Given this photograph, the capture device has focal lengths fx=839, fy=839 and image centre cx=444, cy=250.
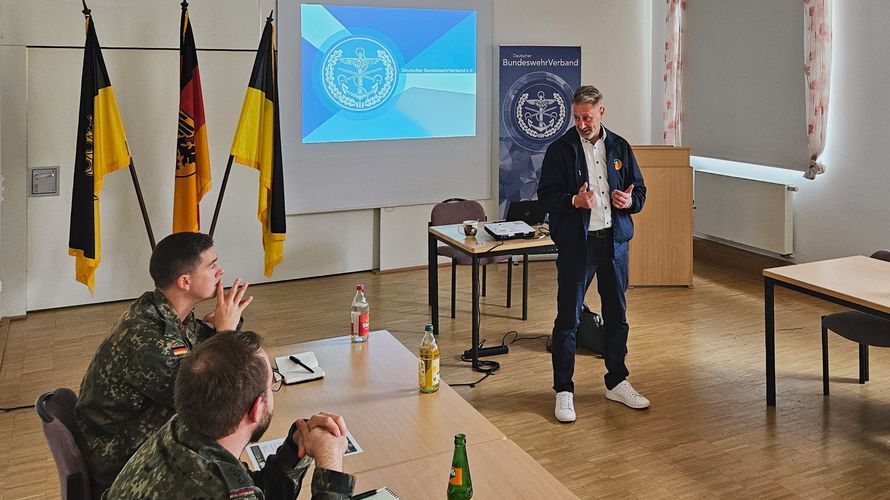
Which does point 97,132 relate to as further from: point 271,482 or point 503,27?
point 271,482

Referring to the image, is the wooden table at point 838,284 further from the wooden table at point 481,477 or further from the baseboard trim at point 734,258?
the baseboard trim at point 734,258

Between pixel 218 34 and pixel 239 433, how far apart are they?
5.58 metres

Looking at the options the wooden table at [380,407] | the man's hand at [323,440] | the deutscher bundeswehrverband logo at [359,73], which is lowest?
the wooden table at [380,407]

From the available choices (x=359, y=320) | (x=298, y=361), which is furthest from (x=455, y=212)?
(x=298, y=361)

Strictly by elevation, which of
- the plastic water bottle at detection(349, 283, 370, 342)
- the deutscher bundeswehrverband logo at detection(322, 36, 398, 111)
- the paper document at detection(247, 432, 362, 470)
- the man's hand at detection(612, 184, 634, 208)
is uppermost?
the deutscher bundeswehrverband logo at detection(322, 36, 398, 111)

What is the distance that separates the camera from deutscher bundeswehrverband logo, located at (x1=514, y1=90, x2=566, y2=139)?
7.97 metres

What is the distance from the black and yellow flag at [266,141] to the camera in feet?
20.6

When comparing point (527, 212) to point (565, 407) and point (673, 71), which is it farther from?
point (673, 71)

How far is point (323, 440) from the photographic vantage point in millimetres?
1970

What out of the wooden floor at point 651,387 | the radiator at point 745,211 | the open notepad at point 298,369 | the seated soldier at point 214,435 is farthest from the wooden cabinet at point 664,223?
the seated soldier at point 214,435

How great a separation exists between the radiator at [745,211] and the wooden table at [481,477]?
5578mm

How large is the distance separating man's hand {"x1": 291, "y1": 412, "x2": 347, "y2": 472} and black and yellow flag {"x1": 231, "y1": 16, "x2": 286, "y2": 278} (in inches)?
179

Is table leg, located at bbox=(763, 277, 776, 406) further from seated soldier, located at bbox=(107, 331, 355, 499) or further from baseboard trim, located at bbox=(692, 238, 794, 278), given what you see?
seated soldier, located at bbox=(107, 331, 355, 499)

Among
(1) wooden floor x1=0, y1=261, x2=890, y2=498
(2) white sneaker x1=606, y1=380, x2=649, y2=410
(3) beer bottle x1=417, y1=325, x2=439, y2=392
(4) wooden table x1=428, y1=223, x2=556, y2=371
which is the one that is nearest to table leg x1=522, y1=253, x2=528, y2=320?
(1) wooden floor x1=0, y1=261, x2=890, y2=498
